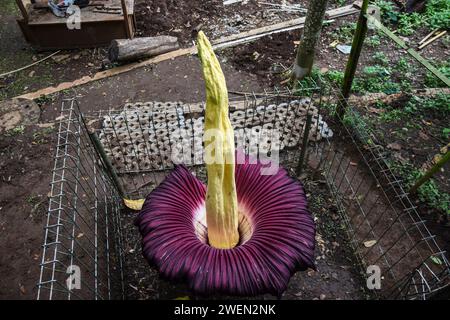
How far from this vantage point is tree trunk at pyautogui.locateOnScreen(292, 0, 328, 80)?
345 centimetres

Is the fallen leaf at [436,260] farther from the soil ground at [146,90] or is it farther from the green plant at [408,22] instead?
the green plant at [408,22]

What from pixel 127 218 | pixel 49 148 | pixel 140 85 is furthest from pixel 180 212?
pixel 140 85

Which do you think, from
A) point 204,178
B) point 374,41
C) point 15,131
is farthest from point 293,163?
point 15,131

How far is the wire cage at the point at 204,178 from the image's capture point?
2.43 metres

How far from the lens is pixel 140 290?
7.61ft

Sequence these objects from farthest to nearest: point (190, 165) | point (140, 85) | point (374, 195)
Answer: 1. point (140, 85)
2. point (190, 165)
3. point (374, 195)

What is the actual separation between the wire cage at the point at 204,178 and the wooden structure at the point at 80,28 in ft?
5.46

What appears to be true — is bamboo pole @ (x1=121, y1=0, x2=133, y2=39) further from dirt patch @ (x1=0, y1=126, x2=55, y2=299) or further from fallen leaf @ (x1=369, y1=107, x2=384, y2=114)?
fallen leaf @ (x1=369, y1=107, x2=384, y2=114)

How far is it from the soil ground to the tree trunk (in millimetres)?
376

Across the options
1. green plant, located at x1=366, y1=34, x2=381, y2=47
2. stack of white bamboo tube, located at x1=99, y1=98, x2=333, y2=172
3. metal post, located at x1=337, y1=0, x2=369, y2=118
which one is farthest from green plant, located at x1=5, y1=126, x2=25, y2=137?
green plant, located at x1=366, y1=34, x2=381, y2=47

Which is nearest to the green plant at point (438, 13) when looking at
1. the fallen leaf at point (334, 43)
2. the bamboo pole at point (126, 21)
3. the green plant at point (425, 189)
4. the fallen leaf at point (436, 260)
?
the fallen leaf at point (334, 43)

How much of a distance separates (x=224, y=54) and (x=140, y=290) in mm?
3248

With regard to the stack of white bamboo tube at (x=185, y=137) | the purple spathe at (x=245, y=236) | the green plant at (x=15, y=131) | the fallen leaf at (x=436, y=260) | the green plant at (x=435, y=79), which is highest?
the purple spathe at (x=245, y=236)

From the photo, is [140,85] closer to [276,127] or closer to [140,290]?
[276,127]
